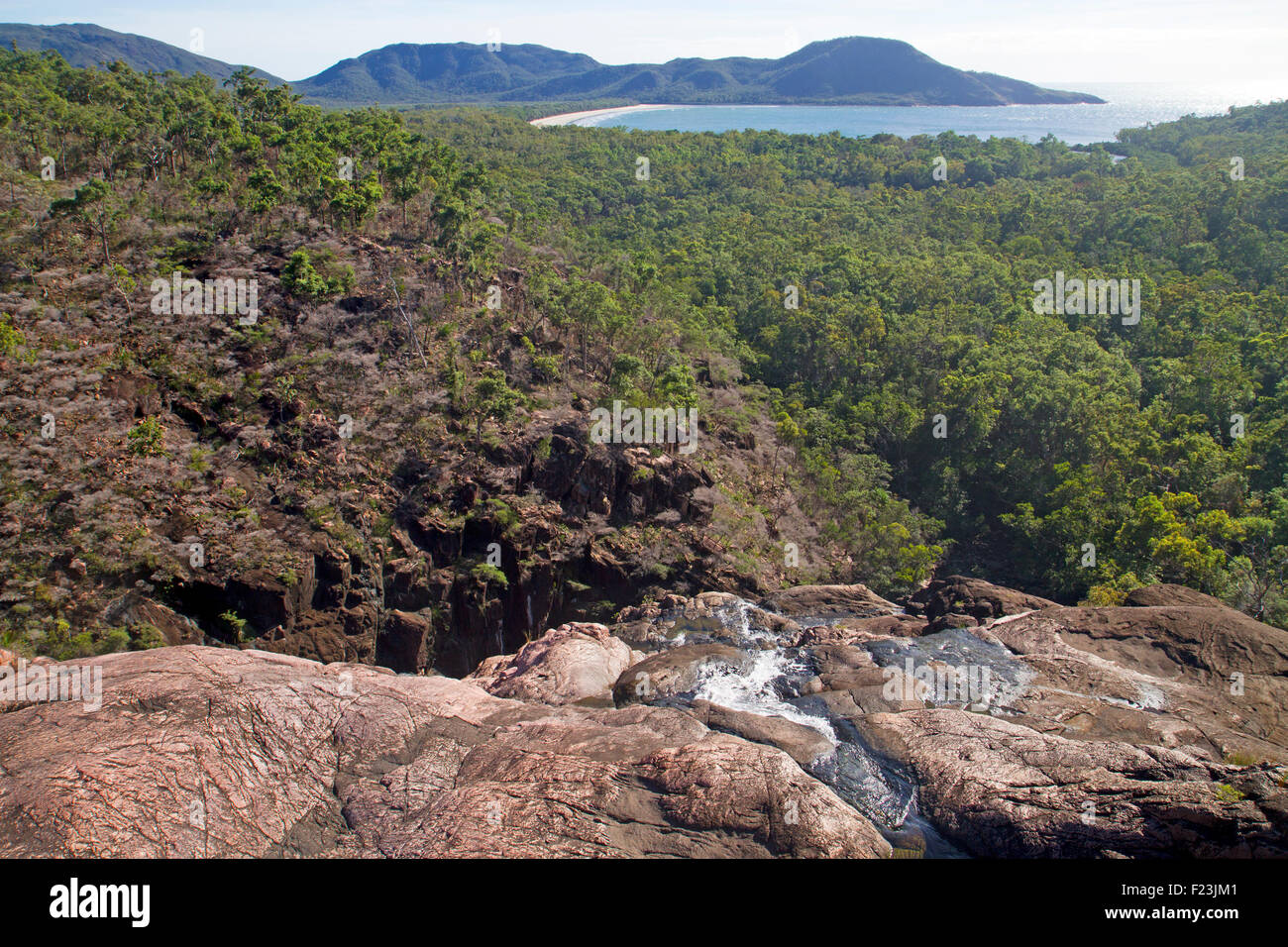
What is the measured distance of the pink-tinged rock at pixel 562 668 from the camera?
2361 cm

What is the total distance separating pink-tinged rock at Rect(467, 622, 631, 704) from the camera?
77.5 ft

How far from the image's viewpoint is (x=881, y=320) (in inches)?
2219

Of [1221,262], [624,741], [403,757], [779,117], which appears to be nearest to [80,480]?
[403,757]

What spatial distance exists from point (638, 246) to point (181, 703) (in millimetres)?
62557

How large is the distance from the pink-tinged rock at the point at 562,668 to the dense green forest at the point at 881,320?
1071cm

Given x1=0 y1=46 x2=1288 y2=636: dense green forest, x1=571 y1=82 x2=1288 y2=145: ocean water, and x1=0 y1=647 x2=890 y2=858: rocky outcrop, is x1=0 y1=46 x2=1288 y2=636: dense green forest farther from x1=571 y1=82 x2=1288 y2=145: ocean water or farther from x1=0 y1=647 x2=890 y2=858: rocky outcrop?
x1=571 y1=82 x2=1288 y2=145: ocean water

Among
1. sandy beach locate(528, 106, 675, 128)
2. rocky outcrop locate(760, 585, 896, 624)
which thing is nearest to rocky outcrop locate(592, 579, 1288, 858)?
rocky outcrop locate(760, 585, 896, 624)

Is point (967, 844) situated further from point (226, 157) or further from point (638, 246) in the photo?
point (638, 246)

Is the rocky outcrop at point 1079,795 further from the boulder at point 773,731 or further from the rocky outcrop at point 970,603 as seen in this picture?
the rocky outcrop at point 970,603

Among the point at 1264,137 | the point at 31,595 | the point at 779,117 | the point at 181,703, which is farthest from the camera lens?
the point at 779,117

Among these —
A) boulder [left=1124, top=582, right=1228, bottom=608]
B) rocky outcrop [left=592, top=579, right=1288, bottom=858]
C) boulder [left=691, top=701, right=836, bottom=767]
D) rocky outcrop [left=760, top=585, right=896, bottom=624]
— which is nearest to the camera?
rocky outcrop [left=592, top=579, right=1288, bottom=858]

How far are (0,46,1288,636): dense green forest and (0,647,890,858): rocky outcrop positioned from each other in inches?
683

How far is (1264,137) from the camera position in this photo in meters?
113

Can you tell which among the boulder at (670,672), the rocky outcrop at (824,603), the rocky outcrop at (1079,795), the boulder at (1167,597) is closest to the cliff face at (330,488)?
the rocky outcrop at (824,603)
